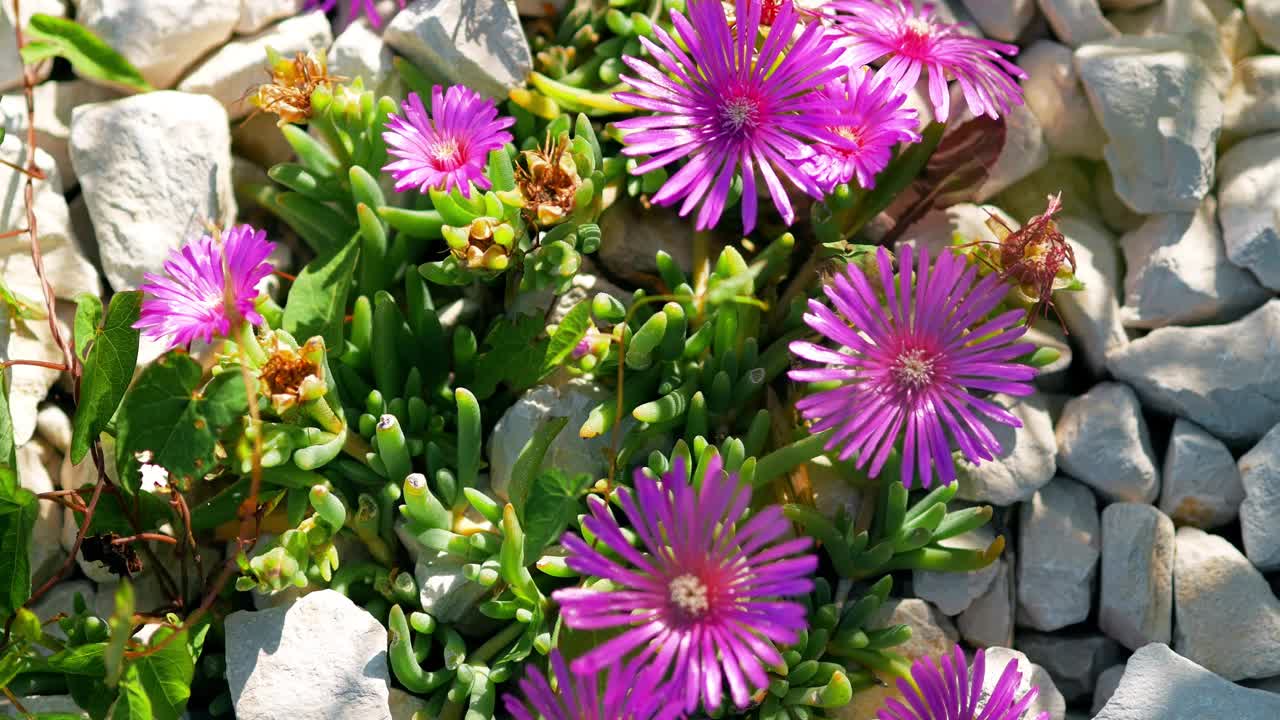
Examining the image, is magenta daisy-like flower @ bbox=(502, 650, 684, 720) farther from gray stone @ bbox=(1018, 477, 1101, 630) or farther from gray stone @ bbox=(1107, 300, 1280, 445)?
gray stone @ bbox=(1107, 300, 1280, 445)

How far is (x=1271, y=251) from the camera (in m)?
1.73

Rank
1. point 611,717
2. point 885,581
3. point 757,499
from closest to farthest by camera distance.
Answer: point 611,717 < point 885,581 < point 757,499

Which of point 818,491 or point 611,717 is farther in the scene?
point 818,491

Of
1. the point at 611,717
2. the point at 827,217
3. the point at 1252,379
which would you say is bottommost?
the point at 611,717

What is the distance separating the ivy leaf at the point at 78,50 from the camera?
1.73 m

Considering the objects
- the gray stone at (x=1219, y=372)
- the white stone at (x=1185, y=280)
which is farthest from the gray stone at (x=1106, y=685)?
the white stone at (x=1185, y=280)

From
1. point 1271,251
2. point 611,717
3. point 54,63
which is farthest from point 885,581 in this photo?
point 54,63

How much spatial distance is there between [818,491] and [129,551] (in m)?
0.94

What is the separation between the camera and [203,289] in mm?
1506

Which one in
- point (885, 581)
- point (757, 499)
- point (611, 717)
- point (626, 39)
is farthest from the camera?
point (626, 39)

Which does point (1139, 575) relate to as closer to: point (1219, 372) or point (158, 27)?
point (1219, 372)

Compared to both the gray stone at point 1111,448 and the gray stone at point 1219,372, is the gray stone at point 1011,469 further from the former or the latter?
the gray stone at point 1219,372

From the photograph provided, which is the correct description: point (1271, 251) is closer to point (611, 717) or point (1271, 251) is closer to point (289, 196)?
point (611, 717)

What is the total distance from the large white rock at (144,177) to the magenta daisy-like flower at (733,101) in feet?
2.30
